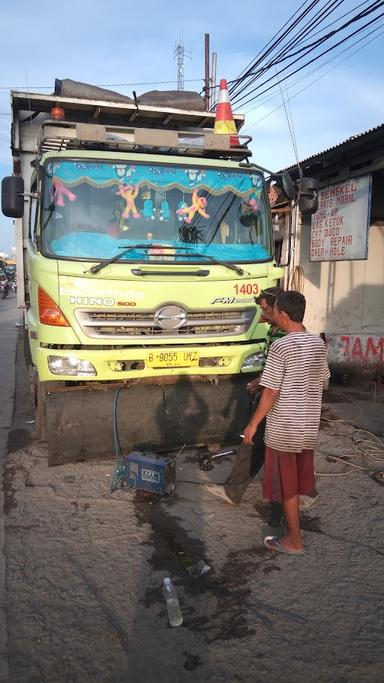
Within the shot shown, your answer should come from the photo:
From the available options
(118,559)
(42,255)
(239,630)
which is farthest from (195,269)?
(239,630)

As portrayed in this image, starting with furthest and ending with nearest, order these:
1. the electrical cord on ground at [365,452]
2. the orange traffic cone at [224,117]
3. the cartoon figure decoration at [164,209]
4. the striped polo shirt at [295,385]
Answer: the orange traffic cone at [224,117]
the electrical cord on ground at [365,452]
the cartoon figure decoration at [164,209]
the striped polo shirt at [295,385]

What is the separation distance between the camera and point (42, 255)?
427cm

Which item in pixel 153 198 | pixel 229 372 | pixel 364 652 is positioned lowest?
pixel 364 652

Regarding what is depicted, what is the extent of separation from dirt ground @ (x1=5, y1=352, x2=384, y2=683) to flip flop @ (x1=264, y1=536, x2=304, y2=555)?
0.16 ft

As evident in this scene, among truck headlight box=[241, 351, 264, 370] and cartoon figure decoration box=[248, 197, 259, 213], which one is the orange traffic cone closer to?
cartoon figure decoration box=[248, 197, 259, 213]

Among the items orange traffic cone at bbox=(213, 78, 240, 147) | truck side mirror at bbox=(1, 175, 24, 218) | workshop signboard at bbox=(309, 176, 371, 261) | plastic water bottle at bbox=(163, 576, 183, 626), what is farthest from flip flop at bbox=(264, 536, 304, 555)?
workshop signboard at bbox=(309, 176, 371, 261)

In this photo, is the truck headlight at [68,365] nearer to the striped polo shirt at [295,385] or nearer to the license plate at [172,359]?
the license plate at [172,359]

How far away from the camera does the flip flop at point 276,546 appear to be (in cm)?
331

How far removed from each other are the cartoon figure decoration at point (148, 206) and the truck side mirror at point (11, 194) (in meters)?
1.10

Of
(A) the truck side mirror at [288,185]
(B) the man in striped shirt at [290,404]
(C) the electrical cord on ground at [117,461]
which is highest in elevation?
(A) the truck side mirror at [288,185]

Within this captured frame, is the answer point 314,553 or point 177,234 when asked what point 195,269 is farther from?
point 314,553

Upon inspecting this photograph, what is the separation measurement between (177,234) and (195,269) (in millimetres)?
369

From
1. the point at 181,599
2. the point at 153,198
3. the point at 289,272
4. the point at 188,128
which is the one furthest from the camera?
the point at 289,272

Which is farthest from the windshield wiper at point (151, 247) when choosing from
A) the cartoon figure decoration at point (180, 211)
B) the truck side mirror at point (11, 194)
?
the truck side mirror at point (11, 194)
